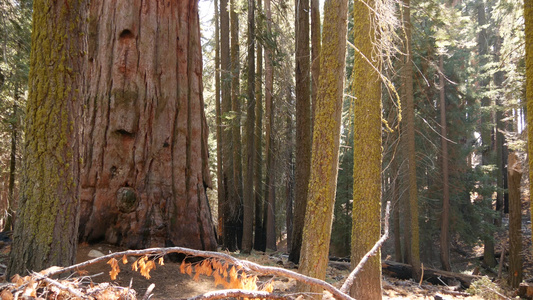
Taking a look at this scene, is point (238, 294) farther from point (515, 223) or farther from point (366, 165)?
point (515, 223)

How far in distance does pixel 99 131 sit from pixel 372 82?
4.64 meters

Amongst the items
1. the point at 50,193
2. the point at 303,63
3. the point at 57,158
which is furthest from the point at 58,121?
the point at 303,63

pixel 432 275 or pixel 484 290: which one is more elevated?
pixel 484 290

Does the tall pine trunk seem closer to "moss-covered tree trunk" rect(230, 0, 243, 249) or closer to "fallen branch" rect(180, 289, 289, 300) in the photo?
"moss-covered tree trunk" rect(230, 0, 243, 249)

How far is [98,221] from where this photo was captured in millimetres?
6133

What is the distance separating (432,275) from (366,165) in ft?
26.7

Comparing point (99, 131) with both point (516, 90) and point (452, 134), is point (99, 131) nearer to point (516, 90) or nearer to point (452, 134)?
point (516, 90)

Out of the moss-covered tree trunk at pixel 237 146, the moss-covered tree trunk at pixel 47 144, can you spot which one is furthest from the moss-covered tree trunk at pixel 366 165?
the moss-covered tree trunk at pixel 237 146

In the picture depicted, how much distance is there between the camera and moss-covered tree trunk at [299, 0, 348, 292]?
15.4 feet

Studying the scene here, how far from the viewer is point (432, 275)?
41.0ft

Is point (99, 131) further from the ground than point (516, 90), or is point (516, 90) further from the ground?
point (516, 90)

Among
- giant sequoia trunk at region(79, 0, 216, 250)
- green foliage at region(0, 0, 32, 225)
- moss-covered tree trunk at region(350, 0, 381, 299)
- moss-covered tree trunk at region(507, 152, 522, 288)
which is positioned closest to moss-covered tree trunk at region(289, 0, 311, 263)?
moss-covered tree trunk at region(350, 0, 381, 299)

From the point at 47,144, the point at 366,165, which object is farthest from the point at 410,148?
the point at 47,144

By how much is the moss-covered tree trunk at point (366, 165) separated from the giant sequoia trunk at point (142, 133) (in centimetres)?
257
